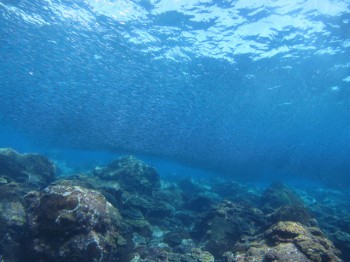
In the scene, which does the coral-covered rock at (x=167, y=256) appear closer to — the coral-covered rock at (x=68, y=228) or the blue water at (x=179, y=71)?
the coral-covered rock at (x=68, y=228)

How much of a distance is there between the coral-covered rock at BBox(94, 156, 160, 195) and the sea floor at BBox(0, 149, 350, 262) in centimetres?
7

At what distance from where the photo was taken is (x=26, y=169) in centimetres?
1614

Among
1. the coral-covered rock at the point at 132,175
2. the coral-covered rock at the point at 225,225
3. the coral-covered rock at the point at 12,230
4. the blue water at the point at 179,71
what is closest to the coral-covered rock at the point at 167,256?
the coral-covered rock at the point at 225,225

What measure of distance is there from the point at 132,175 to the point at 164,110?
1290 centimetres

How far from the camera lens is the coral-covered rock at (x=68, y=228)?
701 cm

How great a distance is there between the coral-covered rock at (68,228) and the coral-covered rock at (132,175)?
10.0m

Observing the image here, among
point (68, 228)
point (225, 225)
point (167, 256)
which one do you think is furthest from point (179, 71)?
point (68, 228)

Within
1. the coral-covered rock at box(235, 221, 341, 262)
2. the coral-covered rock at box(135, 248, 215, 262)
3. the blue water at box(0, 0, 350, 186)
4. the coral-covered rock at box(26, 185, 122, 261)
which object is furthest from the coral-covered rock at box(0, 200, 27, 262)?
the blue water at box(0, 0, 350, 186)

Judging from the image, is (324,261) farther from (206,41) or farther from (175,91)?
(175,91)

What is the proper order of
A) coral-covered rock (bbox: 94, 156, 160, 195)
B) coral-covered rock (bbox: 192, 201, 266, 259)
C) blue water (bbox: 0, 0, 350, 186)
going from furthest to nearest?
coral-covered rock (bbox: 94, 156, 160, 195) → blue water (bbox: 0, 0, 350, 186) → coral-covered rock (bbox: 192, 201, 266, 259)

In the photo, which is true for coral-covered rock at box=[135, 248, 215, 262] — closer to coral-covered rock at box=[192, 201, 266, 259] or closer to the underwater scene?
the underwater scene

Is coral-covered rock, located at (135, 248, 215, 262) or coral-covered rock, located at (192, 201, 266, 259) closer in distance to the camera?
coral-covered rock, located at (135, 248, 215, 262)

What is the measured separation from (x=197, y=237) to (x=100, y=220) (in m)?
6.40

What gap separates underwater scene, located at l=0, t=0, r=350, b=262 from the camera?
777 cm
